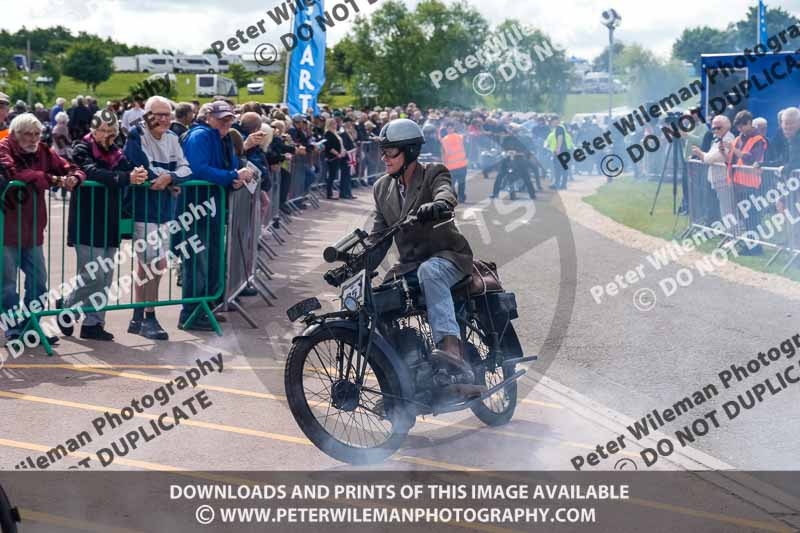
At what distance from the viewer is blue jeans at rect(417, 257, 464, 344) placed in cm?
634

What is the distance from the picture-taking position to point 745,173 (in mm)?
15289

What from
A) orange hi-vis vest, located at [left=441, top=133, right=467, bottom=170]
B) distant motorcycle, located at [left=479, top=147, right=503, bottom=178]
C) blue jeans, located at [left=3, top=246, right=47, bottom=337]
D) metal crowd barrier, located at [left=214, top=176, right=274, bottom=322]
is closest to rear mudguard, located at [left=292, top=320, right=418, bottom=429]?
blue jeans, located at [left=3, top=246, right=47, bottom=337]

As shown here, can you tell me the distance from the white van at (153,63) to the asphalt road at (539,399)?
103 meters

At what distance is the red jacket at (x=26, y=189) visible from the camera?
8.95 m

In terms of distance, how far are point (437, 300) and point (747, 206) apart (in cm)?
985

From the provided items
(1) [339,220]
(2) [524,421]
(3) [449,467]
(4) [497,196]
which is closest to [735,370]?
(2) [524,421]

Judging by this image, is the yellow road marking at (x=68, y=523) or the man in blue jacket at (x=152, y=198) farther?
the man in blue jacket at (x=152, y=198)

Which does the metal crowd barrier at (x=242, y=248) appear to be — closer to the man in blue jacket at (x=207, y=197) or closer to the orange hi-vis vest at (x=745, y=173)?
the man in blue jacket at (x=207, y=197)

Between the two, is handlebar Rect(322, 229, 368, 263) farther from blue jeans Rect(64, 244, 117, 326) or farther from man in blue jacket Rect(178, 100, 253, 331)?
man in blue jacket Rect(178, 100, 253, 331)

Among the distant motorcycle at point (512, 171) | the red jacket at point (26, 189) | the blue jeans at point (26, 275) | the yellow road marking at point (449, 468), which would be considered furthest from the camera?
the distant motorcycle at point (512, 171)

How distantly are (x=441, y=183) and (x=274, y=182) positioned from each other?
9.81m

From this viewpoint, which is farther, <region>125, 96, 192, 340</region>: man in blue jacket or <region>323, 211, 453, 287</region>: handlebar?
<region>125, 96, 192, 340</region>: man in blue jacket

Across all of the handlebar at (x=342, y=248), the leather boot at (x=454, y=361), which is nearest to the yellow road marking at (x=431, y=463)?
the leather boot at (x=454, y=361)

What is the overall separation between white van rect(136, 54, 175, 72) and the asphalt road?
102938 millimetres
